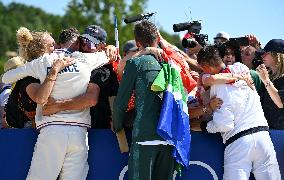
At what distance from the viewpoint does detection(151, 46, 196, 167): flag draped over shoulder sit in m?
4.59

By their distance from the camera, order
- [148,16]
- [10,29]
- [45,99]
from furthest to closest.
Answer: [10,29]
[148,16]
[45,99]

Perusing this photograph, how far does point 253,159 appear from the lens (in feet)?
16.2

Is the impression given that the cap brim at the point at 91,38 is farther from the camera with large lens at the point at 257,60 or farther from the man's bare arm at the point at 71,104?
the camera with large lens at the point at 257,60

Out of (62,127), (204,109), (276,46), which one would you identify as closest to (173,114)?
(204,109)

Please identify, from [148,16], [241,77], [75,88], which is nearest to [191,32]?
[148,16]

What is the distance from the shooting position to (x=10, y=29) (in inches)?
3172

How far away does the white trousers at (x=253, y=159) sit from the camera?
4.90 meters

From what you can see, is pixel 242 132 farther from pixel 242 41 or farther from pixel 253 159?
pixel 242 41

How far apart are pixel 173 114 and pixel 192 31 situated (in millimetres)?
2063

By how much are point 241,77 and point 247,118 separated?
0.41 m

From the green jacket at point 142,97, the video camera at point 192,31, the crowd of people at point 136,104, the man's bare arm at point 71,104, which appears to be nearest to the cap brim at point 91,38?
the crowd of people at point 136,104

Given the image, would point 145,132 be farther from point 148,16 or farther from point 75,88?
point 148,16

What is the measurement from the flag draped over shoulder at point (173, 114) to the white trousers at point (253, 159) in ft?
1.67

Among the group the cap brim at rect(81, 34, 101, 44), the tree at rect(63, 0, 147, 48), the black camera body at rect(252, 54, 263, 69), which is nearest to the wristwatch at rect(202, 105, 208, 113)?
the black camera body at rect(252, 54, 263, 69)
